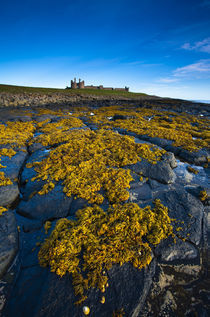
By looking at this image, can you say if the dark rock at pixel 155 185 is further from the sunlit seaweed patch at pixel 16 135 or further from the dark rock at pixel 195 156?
the sunlit seaweed patch at pixel 16 135

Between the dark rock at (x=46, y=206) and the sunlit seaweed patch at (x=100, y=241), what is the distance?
2.05 ft

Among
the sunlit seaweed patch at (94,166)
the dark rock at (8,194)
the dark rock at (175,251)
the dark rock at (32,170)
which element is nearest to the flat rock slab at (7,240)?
the dark rock at (8,194)

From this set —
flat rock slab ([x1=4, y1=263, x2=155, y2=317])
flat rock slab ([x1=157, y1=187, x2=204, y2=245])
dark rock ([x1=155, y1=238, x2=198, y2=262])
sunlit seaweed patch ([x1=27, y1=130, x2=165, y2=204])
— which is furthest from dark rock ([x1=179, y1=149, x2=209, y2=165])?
flat rock slab ([x1=4, y1=263, x2=155, y2=317])

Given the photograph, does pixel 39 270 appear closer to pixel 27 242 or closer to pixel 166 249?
pixel 27 242

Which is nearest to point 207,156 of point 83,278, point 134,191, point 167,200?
point 167,200

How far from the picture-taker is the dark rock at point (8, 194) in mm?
4387

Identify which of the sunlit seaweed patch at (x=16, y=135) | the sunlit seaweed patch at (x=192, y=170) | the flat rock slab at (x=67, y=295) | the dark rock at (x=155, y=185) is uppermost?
the sunlit seaweed patch at (x=16, y=135)

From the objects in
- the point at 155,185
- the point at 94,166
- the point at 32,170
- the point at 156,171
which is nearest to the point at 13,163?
the point at 32,170

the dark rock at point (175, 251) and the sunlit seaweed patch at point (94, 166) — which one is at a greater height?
the sunlit seaweed patch at point (94, 166)

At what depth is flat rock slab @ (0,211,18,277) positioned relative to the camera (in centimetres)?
291

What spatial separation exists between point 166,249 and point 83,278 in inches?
75.4

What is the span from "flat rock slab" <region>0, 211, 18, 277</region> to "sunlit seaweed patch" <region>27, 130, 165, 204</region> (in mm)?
1136

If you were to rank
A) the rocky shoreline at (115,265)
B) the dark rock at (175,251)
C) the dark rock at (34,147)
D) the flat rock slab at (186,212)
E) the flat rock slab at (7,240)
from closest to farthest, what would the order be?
the rocky shoreline at (115,265), the flat rock slab at (7,240), the dark rock at (175,251), the flat rock slab at (186,212), the dark rock at (34,147)

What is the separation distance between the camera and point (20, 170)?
6.13 meters
